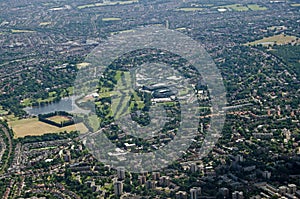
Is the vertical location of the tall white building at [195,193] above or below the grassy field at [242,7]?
above

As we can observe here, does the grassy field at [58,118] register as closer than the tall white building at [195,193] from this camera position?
No

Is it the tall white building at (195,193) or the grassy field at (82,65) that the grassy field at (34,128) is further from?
the grassy field at (82,65)

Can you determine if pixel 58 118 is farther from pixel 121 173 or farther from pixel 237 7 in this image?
pixel 237 7

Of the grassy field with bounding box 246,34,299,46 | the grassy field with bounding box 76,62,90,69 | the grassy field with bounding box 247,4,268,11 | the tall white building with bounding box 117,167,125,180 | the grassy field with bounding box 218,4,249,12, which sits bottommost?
the grassy field with bounding box 76,62,90,69

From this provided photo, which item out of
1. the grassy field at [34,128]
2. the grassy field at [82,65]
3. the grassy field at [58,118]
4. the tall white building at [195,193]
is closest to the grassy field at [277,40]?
the grassy field at [82,65]

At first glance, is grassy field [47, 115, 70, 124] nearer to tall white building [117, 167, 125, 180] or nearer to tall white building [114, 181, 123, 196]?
tall white building [117, 167, 125, 180]

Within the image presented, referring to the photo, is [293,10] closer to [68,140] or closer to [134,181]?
[68,140]

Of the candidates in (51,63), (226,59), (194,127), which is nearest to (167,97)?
(194,127)

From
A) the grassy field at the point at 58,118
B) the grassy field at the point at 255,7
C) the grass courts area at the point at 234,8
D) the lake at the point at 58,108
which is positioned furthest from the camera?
the grass courts area at the point at 234,8

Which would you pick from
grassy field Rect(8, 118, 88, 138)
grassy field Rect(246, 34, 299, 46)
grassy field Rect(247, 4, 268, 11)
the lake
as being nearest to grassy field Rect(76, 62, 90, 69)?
the lake

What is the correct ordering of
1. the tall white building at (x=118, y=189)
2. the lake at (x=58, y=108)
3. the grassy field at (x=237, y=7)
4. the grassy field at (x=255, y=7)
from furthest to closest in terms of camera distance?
1. the grassy field at (x=237, y=7)
2. the grassy field at (x=255, y=7)
3. the lake at (x=58, y=108)
4. the tall white building at (x=118, y=189)
